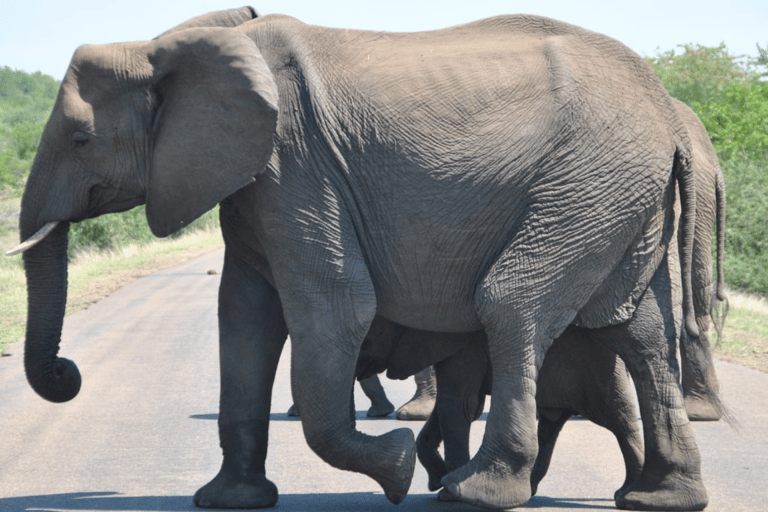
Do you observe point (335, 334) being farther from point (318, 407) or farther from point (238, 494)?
point (238, 494)

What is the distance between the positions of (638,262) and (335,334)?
1590mm

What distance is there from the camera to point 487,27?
6.19 meters

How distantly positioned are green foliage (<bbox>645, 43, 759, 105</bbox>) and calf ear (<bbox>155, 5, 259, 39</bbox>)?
148 ft

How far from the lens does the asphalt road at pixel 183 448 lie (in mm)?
6546

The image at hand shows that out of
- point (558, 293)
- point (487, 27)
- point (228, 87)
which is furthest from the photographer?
point (487, 27)

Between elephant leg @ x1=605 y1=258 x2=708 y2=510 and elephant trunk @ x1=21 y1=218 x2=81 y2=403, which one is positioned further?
elephant leg @ x1=605 y1=258 x2=708 y2=510

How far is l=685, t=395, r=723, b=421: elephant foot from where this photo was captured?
963cm

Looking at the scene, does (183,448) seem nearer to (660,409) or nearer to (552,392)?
(552,392)

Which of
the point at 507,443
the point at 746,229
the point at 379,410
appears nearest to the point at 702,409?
the point at 379,410

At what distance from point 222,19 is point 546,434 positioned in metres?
2.92

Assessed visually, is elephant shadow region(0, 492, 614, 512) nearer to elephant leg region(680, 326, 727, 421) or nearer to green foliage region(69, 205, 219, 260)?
elephant leg region(680, 326, 727, 421)

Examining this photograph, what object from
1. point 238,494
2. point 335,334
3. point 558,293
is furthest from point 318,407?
point 558,293

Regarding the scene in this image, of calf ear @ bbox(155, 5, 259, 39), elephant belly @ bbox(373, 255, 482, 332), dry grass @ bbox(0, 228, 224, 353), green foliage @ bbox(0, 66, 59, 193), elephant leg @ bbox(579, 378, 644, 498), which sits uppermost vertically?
calf ear @ bbox(155, 5, 259, 39)

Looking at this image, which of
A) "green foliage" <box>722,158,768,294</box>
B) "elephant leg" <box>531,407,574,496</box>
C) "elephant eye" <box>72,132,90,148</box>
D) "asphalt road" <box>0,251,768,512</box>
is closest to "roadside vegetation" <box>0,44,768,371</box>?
"green foliage" <box>722,158,768,294</box>
